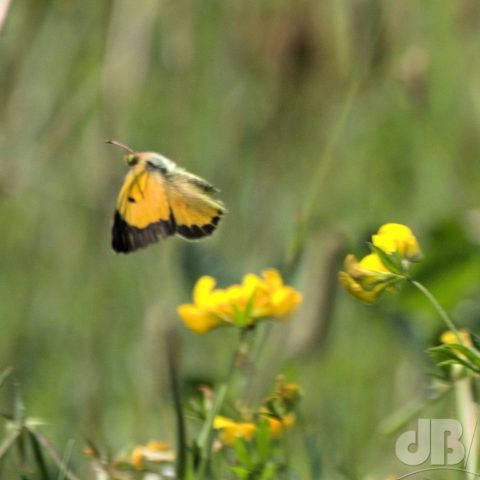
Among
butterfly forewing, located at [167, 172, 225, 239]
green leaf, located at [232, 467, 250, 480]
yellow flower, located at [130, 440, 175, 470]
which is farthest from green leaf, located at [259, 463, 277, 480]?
butterfly forewing, located at [167, 172, 225, 239]

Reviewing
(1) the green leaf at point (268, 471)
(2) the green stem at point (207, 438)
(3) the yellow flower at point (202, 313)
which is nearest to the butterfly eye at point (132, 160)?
(3) the yellow flower at point (202, 313)

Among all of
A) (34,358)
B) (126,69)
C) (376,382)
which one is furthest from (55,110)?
(376,382)

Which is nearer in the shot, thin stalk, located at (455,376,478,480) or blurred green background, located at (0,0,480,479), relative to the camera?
thin stalk, located at (455,376,478,480)

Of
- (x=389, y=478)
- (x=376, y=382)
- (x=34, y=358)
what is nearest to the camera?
(x=389, y=478)

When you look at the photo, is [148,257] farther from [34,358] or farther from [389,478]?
[389,478]

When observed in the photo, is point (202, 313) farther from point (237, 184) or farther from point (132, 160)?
point (237, 184)

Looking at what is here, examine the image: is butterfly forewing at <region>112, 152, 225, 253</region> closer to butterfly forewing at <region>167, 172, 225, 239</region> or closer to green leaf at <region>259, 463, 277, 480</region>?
butterfly forewing at <region>167, 172, 225, 239</region>

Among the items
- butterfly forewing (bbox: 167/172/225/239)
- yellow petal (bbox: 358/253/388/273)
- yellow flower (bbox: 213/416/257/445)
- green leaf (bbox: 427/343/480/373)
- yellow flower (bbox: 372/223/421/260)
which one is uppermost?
butterfly forewing (bbox: 167/172/225/239)
